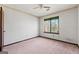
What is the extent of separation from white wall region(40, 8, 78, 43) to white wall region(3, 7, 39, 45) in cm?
39

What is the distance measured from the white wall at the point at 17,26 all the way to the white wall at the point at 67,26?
39 cm

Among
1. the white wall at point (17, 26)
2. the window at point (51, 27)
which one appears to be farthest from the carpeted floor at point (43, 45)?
the window at point (51, 27)

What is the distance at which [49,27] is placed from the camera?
92.1 inches

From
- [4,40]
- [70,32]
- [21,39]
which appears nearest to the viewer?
[4,40]

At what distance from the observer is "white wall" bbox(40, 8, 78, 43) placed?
2662mm

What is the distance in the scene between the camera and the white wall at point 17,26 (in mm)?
2291

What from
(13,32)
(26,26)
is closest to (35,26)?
(26,26)

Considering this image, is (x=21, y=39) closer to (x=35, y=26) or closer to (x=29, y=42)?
(x=29, y=42)

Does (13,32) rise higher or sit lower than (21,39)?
higher

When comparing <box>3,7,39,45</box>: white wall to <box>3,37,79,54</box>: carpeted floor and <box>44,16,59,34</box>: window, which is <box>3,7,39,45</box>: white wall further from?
<box>44,16,59,34</box>: window

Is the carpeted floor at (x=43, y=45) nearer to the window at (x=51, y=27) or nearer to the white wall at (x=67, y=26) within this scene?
the white wall at (x=67, y=26)

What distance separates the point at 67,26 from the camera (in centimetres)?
296
